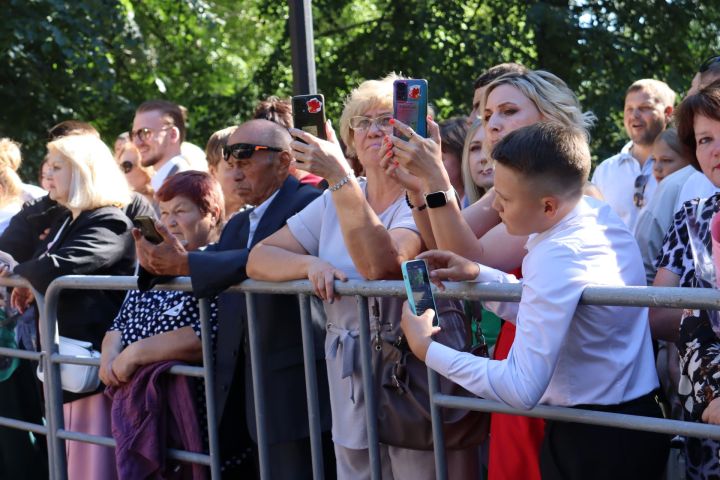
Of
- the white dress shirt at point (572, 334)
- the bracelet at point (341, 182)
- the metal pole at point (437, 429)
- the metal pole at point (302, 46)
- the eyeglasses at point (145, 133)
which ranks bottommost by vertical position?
the metal pole at point (437, 429)

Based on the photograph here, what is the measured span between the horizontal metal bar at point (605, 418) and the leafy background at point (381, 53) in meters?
10.3

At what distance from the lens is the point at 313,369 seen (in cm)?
388

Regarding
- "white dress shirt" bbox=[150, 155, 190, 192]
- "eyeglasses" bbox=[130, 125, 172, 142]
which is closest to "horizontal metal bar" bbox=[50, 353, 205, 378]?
"white dress shirt" bbox=[150, 155, 190, 192]

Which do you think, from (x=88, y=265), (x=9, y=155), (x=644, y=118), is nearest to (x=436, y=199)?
(x=88, y=265)

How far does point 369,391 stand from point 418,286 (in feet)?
1.81

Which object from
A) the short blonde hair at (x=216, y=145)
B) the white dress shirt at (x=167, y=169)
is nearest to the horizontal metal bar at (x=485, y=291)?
the short blonde hair at (x=216, y=145)

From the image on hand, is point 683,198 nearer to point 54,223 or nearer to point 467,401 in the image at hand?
point 467,401

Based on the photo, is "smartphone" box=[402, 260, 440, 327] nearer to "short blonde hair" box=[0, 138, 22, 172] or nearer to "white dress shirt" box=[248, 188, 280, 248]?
"white dress shirt" box=[248, 188, 280, 248]

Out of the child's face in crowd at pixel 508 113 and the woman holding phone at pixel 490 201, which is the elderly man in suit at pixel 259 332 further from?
the child's face in crowd at pixel 508 113

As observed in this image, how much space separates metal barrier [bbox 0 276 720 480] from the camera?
286cm

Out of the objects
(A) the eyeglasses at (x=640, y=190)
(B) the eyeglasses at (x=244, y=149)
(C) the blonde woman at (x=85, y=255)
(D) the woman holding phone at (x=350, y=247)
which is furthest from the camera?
(A) the eyeglasses at (x=640, y=190)

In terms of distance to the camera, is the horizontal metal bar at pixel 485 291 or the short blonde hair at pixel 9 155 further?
the short blonde hair at pixel 9 155

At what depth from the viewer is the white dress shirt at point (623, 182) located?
7133 millimetres

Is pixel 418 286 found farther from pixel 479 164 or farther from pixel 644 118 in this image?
pixel 644 118
